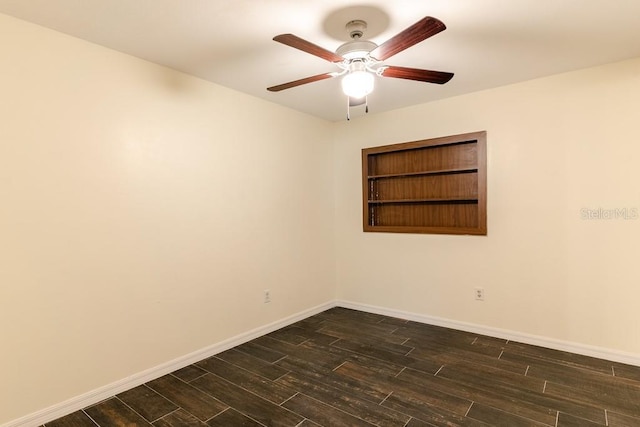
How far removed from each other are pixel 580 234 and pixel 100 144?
12.4 ft

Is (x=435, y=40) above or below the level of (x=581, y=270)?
above

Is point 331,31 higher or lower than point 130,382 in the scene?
higher

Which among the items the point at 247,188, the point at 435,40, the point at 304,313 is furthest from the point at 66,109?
the point at 304,313

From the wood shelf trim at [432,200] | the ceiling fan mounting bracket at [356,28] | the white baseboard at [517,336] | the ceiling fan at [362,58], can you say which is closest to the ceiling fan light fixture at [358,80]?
the ceiling fan at [362,58]

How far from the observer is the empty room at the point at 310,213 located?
201cm

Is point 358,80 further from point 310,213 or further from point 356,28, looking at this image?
point 310,213

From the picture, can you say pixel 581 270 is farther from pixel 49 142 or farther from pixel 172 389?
pixel 49 142

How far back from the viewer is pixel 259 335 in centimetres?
338

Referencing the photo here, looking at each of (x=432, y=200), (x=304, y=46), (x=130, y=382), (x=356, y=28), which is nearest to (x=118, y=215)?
(x=130, y=382)

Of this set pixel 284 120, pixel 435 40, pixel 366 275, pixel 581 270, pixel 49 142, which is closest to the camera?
pixel 49 142

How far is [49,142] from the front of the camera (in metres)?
2.10

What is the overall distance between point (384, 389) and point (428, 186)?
2200 millimetres

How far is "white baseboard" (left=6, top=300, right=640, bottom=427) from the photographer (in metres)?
2.10

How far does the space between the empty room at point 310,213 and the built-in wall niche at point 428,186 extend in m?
0.03
